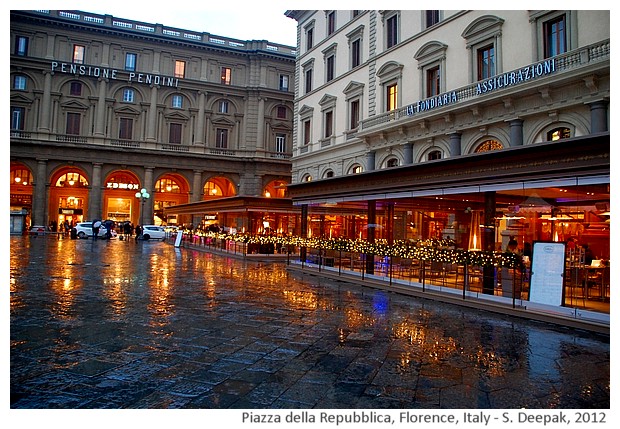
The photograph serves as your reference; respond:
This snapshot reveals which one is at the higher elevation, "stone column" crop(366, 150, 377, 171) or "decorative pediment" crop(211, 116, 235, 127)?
"decorative pediment" crop(211, 116, 235, 127)

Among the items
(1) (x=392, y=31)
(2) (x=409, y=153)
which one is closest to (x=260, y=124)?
(1) (x=392, y=31)

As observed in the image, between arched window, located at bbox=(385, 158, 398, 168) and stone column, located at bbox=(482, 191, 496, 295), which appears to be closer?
stone column, located at bbox=(482, 191, 496, 295)

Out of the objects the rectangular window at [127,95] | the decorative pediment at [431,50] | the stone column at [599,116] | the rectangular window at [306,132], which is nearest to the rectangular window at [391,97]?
the decorative pediment at [431,50]

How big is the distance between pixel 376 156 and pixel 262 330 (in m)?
20.4

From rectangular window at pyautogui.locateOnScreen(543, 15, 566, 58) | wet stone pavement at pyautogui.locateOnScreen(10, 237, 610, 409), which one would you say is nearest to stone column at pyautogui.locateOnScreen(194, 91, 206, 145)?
rectangular window at pyautogui.locateOnScreen(543, 15, 566, 58)

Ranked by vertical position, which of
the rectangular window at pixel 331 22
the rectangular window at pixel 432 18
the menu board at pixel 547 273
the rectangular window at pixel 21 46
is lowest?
the menu board at pixel 547 273

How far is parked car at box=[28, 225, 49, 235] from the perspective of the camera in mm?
36588

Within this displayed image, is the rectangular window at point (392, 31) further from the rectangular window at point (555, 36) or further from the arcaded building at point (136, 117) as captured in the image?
the arcaded building at point (136, 117)

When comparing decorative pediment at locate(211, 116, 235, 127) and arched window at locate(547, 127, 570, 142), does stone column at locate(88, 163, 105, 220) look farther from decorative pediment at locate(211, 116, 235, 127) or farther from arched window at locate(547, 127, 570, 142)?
arched window at locate(547, 127, 570, 142)

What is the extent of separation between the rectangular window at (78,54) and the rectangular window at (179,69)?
8823 mm

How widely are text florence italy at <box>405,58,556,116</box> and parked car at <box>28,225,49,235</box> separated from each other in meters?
31.2

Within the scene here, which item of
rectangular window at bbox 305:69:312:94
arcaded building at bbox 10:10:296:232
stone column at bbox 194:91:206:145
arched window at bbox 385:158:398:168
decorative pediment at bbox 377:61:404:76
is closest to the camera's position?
decorative pediment at bbox 377:61:404:76

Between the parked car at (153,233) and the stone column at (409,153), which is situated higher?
the stone column at (409,153)

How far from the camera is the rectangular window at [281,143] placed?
51.6 meters
